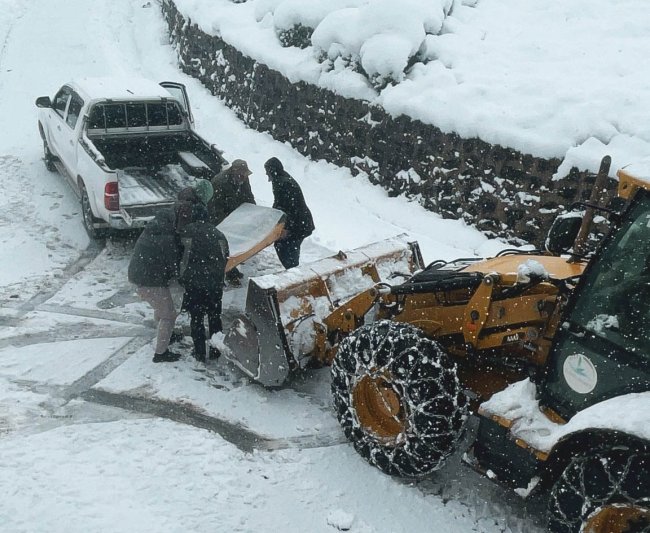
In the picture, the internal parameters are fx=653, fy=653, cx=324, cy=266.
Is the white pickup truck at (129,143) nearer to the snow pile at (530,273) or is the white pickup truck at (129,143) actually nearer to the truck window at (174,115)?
the truck window at (174,115)

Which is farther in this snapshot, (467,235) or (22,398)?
(467,235)

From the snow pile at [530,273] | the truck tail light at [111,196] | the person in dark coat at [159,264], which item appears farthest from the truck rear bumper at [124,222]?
the snow pile at [530,273]

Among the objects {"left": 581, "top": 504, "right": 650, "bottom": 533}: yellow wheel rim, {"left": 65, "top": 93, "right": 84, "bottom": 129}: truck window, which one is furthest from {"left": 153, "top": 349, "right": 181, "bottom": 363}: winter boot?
{"left": 65, "top": 93, "right": 84, "bottom": 129}: truck window

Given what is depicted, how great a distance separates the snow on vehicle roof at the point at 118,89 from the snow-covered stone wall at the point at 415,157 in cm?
277

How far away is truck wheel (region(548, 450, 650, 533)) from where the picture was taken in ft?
10.1

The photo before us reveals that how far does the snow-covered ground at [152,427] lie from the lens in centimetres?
411

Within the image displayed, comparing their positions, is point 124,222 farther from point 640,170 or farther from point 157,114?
point 640,170

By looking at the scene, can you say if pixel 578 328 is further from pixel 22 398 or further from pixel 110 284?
pixel 110 284

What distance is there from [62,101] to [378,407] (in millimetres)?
7051

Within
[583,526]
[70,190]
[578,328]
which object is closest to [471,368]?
[578,328]

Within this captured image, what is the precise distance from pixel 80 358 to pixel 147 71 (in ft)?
40.2

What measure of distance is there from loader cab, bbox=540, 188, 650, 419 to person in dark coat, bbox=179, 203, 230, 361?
304 centimetres

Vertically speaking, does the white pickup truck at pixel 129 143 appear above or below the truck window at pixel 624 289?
below

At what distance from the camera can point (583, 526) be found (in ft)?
10.7
